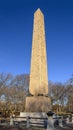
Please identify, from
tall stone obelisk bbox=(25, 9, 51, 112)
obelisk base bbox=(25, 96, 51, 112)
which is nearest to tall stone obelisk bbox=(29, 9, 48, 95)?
tall stone obelisk bbox=(25, 9, 51, 112)

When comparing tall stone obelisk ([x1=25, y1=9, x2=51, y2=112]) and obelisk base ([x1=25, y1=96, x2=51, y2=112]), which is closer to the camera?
obelisk base ([x1=25, y1=96, x2=51, y2=112])

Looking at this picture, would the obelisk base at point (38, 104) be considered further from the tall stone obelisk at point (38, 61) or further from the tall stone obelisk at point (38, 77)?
the tall stone obelisk at point (38, 61)

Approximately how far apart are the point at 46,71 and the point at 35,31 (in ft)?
12.6

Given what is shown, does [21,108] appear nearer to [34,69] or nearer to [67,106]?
[67,106]

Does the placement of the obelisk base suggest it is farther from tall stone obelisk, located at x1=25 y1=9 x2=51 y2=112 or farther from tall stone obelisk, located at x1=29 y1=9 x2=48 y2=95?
tall stone obelisk, located at x1=29 y1=9 x2=48 y2=95

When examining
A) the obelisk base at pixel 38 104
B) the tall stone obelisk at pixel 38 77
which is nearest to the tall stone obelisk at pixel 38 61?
the tall stone obelisk at pixel 38 77

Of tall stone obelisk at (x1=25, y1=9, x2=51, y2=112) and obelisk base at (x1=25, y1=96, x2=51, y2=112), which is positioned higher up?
tall stone obelisk at (x1=25, y1=9, x2=51, y2=112)

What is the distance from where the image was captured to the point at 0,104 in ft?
159

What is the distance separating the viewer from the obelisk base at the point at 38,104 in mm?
21031

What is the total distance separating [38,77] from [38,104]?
2296 mm

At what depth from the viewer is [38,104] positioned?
21141mm

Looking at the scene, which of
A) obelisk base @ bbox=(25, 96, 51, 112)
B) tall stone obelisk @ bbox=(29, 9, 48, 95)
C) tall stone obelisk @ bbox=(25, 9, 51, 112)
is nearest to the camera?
obelisk base @ bbox=(25, 96, 51, 112)

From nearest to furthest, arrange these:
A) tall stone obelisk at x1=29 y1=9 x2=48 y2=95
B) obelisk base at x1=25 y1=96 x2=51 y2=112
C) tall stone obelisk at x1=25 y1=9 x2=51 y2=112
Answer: obelisk base at x1=25 y1=96 x2=51 y2=112 → tall stone obelisk at x1=25 y1=9 x2=51 y2=112 → tall stone obelisk at x1=29 y1=9 x2=48 y2=95

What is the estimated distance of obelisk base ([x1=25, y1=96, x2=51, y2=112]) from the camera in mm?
21031
